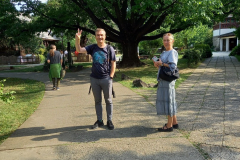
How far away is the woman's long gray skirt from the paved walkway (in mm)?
394

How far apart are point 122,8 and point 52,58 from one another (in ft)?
27.4

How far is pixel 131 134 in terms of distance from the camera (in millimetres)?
4199

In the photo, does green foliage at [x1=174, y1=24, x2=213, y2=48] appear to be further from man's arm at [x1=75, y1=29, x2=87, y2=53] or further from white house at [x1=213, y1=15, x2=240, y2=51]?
man's arm at [x1=75, y1=29, x2=87, y2=53]

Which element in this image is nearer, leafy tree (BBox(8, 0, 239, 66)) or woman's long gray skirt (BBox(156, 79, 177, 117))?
woman's long gray skirt (BBox(156, 79, 177, 117))

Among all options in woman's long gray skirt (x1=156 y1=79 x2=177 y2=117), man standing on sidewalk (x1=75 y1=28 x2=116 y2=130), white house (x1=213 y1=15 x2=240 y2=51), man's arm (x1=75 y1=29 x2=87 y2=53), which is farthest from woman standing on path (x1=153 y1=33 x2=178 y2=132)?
white house (x1=213 y1=15 x2=240 y2=51)

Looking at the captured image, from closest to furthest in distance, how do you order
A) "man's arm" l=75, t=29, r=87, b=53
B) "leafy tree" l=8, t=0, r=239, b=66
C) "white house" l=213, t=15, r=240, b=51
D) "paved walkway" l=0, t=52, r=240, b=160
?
"paved walkway" l=0, t=52, r=240, b=160 < "man's arm" l=75, t=29, r=87, b=53 < "leafy tree" l=8, t=0, r=239, b=66 < "white house" l=213, t=15, r=240, b=51

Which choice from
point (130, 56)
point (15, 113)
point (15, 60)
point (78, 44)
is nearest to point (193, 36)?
point (130, 56)

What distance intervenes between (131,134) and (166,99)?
86 centimetres

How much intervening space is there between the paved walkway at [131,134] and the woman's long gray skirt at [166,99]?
0.39 m

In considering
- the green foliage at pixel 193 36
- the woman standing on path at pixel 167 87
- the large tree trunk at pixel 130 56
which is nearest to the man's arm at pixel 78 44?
the woman standing on path at pixel 167 87

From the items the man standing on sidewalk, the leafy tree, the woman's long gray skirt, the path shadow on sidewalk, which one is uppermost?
the leafy tree

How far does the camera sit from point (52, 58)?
29.3 ft

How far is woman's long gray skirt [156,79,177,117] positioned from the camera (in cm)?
412

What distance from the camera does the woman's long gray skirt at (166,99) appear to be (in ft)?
13.5
